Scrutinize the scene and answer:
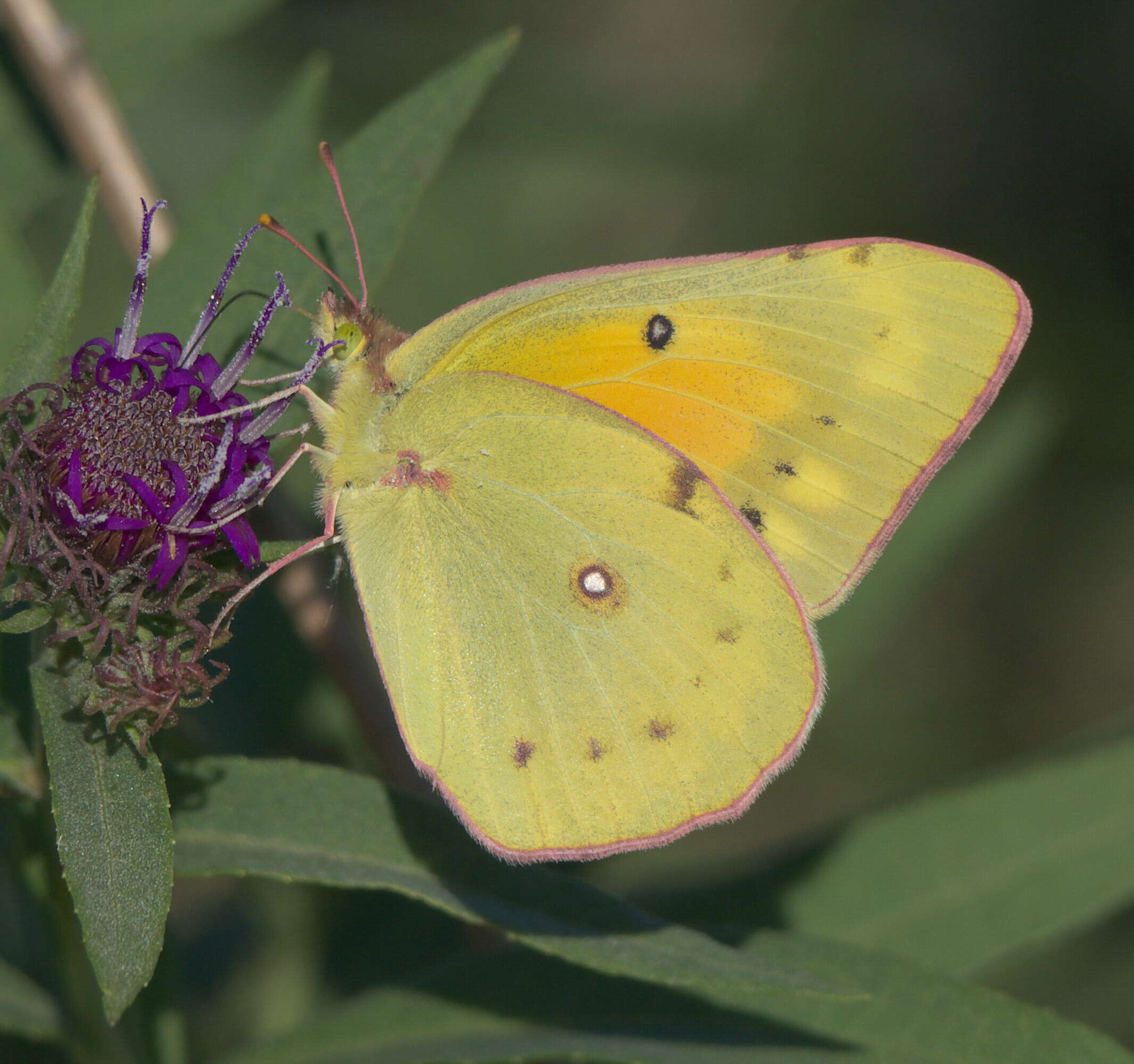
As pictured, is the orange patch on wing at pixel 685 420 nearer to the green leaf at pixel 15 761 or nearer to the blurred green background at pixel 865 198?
the green leaf at pixel 15 761

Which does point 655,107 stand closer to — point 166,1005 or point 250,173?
point 250,173

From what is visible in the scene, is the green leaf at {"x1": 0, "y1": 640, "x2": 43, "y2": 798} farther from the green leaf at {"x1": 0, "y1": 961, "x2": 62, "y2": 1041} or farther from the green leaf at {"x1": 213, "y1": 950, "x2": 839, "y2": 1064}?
the green leaf at {"x1": 213, "y1": 950, "x2": 839, "y2": 1064}

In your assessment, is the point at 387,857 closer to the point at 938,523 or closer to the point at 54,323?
the point at 54,323

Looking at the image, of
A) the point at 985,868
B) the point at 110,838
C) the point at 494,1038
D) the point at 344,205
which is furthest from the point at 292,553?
the point at 985,868

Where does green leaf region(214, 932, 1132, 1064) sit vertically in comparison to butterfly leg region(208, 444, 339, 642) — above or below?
below

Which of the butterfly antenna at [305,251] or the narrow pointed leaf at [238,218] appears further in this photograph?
the narrow pointed leaf at [238,218]

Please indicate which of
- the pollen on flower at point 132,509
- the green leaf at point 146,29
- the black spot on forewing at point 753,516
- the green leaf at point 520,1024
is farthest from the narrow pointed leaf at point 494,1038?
the green leaf at point 146,29

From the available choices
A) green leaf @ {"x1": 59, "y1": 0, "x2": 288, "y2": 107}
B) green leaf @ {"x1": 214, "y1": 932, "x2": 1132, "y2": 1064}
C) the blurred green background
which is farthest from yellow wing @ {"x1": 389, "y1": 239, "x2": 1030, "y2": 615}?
the blurred green background
